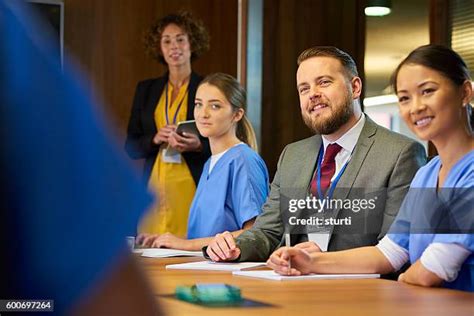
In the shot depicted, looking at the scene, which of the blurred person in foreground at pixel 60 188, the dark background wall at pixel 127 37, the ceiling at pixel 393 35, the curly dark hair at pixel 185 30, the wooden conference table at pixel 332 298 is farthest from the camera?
the ceiling at pixel 393 35

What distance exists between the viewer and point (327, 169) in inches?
69.1

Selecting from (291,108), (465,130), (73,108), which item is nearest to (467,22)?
(291,108)

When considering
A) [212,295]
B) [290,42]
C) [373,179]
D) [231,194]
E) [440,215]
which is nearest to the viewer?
[212,295]

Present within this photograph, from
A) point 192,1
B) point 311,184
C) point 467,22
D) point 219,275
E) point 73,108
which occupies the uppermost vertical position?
point 192,1

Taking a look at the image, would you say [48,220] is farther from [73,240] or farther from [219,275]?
[219,275]

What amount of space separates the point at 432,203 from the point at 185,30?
165 cm

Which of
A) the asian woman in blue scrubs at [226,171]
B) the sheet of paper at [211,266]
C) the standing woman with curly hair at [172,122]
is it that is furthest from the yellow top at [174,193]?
the sheet of paper at [211,266]

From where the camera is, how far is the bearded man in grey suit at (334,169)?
1.64 metres

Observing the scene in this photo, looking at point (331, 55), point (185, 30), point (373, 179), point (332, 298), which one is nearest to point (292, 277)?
point (332, 298)

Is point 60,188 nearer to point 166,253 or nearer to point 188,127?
point 166,253

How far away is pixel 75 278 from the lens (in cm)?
25

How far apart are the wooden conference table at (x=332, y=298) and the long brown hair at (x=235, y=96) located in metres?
1.07

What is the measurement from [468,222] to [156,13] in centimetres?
319

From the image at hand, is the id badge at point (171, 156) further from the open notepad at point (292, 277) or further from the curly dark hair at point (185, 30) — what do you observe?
the open notepad at point (292, 277)
